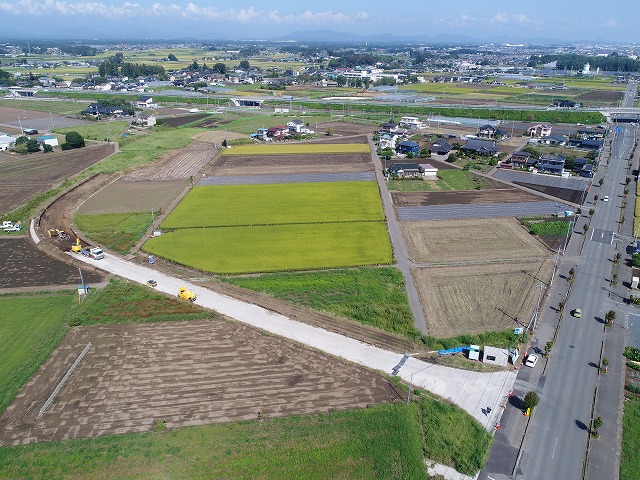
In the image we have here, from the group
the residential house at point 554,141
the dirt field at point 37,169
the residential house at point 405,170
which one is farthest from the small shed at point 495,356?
the residential house at point 554,141

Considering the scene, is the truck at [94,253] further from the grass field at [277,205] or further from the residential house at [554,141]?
the residential house at [554,141]

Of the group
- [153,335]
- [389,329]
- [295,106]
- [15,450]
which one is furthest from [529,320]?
[295,106]

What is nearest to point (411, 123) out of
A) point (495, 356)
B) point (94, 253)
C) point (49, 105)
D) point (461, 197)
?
point (461, 197)

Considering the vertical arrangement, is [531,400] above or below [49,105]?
below

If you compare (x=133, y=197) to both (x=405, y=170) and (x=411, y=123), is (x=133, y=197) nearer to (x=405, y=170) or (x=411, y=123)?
(x=405, y=170)

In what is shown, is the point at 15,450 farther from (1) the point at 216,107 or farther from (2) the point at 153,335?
(1) the point at 216,107

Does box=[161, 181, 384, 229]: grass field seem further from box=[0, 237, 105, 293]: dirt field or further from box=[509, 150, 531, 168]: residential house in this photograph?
box=[509, 150, 531, 168]: residential house

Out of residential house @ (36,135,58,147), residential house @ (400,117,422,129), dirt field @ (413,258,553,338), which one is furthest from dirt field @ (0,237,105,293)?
residential house @ (400,117,422,129)
